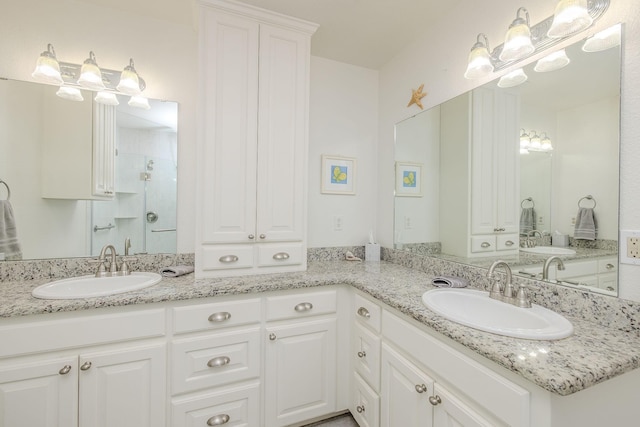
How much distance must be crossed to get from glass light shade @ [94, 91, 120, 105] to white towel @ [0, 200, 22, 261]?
74 centimetres

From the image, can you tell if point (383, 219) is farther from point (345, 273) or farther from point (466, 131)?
point (466, 131)

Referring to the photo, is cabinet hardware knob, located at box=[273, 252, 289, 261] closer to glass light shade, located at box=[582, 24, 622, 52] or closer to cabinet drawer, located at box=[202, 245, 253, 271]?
cabinet drawer, located at box=[202, 245, 253, 271]

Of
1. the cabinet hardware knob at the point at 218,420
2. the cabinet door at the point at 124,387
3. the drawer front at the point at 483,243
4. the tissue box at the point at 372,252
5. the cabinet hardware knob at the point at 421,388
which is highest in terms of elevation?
the drawer front at the point at 483,243

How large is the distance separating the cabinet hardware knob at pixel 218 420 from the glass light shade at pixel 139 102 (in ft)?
6.06

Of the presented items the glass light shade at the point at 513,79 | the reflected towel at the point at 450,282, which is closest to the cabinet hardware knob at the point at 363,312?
the reflected towel at the point at 450,282

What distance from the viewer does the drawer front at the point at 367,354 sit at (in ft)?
4.60

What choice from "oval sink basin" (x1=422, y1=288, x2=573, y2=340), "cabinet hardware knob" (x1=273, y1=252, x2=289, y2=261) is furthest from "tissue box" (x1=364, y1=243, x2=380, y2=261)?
"oval sink basin" (x1=422, y1=288, x2=573, y2=340)

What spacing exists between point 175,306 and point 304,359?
29.8 inches

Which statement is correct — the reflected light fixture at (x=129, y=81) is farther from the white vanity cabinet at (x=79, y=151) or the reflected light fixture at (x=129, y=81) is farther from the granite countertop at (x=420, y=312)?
the granite countertop at (x=420, y=312)

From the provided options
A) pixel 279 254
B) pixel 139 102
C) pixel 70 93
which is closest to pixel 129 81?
pixel 139 102

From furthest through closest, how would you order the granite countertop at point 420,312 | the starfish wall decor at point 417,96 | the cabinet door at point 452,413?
the starfish wall decor at point 417,96 → the cabinet door at point 452,413 → the granite countertop at point 420,312

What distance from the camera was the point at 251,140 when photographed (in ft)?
5.55

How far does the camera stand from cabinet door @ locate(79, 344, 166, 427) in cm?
119

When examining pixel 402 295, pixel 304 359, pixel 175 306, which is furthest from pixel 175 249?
pixel 402 295
